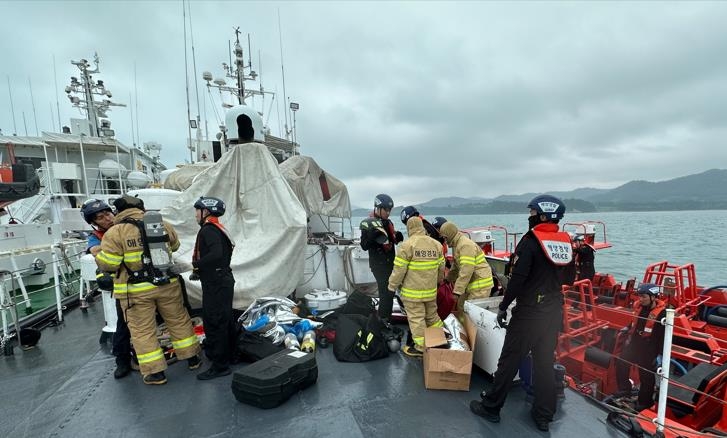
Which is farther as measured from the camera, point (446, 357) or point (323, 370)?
point (323, 370)

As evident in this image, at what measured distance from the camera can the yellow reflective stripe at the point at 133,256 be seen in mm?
3207

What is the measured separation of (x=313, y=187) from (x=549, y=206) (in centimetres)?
417

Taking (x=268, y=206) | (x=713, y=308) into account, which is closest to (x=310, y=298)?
(x=268, y=206)

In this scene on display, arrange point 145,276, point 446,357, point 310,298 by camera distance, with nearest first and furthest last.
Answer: point 446,357
point 145,276
point 310,298

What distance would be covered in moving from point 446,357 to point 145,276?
316 cm

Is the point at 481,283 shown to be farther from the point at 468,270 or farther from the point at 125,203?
the point at 125,203

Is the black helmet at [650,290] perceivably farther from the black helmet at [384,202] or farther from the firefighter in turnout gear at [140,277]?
the firefighter in turnout gear at [140,277]

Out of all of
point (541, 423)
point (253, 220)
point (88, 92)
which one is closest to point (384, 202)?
point (253, 220)

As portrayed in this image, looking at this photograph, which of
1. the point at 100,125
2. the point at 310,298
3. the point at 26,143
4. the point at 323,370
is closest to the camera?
the point at 323,370

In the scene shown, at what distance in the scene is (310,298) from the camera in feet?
17.0

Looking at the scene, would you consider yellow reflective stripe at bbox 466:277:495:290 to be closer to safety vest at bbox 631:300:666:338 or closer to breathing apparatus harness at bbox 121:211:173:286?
safety vest at bbox 631:300:666:338

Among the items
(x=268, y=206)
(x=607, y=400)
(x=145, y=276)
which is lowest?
(x=607, y=400)

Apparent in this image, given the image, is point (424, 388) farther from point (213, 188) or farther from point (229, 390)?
point (213, 188)

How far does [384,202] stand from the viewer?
472cm
